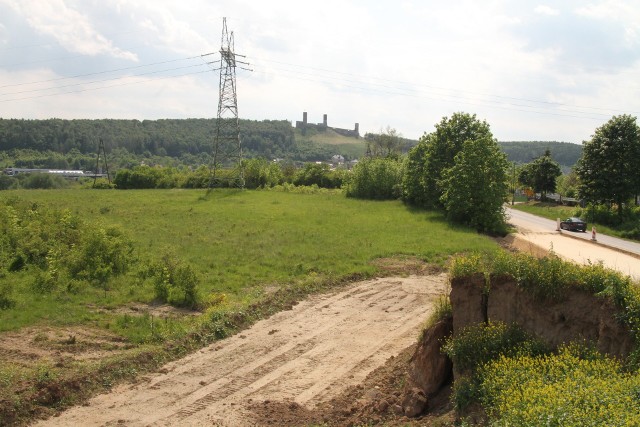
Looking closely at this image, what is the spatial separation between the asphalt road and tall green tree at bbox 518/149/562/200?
957 inches

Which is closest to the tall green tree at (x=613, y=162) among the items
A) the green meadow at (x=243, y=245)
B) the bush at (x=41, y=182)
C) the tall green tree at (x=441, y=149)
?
the tall green tree at (x=441, y=149)

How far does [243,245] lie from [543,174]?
51.5 m

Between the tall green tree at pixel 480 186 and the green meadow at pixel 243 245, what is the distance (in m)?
2.01

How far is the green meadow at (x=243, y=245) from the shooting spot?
18.2 meters

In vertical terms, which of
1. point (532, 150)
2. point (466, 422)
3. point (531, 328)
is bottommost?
point (466, 422)

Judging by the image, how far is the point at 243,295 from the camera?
768 inches

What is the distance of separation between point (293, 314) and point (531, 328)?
29.8ft

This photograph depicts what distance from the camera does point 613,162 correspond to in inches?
1607

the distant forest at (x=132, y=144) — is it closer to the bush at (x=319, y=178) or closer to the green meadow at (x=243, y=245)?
the bush at (x=319, y=178)

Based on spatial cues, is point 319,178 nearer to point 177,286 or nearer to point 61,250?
point 61,250

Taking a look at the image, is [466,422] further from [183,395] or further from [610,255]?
[610,255]

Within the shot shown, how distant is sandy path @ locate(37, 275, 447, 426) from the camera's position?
36.0 ft

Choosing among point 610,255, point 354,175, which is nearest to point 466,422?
point 610,255

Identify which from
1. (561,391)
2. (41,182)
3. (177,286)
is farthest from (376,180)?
(41,182)
